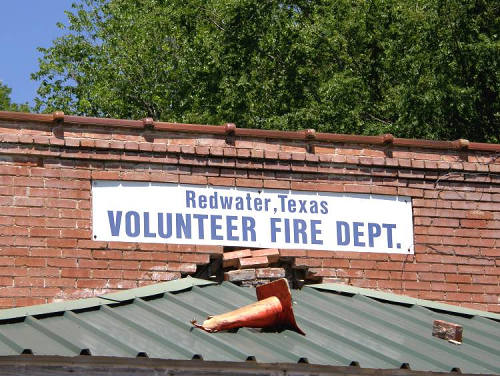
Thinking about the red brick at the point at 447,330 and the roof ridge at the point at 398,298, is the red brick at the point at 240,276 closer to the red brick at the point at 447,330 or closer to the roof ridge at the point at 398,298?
the roof ridge at the point at 398,298

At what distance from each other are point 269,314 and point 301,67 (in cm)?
1763

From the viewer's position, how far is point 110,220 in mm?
13227

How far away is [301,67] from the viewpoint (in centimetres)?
2870

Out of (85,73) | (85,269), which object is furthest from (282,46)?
(85,269)

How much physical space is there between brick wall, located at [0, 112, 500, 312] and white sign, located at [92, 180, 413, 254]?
0.11 metres

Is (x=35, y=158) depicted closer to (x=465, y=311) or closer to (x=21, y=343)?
(x=21, y=343)

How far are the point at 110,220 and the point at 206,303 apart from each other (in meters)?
1.72

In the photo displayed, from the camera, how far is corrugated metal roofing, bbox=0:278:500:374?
34.5ft

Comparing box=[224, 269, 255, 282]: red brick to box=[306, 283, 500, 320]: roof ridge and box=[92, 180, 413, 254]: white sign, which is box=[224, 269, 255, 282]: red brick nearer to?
box=[92, 180, 413, 254]: white sign

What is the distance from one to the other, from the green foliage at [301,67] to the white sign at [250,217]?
9.15 metres

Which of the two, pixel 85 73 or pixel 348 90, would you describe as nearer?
pixel 348 90

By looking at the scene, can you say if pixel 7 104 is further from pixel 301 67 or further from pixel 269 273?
pixel 269 273

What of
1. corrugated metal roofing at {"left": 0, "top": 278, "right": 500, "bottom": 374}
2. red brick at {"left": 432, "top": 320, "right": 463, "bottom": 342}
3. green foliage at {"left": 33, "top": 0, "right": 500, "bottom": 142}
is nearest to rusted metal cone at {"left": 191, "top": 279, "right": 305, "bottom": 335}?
corrugated metal roofing at {"left": 0, "top": 278, "right": 500, "bottom": 374}

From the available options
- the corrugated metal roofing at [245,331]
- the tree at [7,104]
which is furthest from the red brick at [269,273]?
the tree at [7,104]
